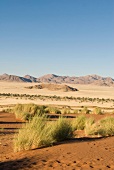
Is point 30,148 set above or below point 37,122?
below

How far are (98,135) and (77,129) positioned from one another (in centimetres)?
345

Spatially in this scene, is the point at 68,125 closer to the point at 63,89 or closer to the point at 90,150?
the point at 90,150

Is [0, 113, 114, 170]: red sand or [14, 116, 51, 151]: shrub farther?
[14, 116, 51, 151]: shrub

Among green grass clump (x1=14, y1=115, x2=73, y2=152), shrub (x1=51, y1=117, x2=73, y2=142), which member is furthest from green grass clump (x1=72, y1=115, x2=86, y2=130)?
green grass clump (x1=14, y1=115, x2=73, y2=152)

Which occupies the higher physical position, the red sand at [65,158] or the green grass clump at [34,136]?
the green grass clump at [34,136]

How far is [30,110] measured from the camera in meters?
28.6

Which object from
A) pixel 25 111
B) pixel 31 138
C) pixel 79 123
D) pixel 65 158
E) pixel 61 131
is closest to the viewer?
pixel 65 158

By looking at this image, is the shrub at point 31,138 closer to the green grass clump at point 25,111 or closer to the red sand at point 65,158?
the red sand at point 65,158

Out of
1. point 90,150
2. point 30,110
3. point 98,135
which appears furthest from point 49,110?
point 90,150

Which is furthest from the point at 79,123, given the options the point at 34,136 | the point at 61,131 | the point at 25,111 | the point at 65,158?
the point at 25,111

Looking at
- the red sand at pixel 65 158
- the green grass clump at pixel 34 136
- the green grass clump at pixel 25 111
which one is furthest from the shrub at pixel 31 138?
the green grass clump at pixel 25 111

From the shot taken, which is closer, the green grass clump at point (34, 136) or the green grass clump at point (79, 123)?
the green grass clump at point (34, 136)

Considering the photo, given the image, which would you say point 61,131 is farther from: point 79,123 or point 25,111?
point 25,111

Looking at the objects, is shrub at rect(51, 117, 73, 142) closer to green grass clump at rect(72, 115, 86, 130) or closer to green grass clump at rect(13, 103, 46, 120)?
green grass clump at rect(72, 115, 86, 130)
